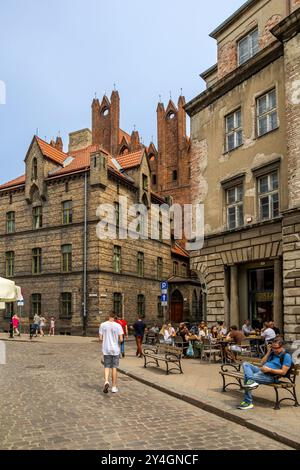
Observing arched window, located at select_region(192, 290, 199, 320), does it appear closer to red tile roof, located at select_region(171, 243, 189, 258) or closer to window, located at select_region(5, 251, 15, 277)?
red tile roof, located at select_region(171, 243, 189, 258)

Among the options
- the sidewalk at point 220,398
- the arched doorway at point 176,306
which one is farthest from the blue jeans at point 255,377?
the arched doorway at point 176,306

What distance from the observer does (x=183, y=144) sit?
5134 cm

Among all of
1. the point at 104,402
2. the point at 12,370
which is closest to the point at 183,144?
the point at 12,370

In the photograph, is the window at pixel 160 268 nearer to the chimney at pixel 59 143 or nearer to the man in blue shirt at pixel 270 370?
the chimney at pixel 59 143

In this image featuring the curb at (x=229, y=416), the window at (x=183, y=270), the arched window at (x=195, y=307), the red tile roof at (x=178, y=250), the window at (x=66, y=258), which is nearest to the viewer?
the curb at (x=229, y=416)

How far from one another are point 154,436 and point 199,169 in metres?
16.5

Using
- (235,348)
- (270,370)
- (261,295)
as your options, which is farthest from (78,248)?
(270,370)

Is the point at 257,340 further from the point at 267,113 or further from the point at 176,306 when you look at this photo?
the point at 176,306

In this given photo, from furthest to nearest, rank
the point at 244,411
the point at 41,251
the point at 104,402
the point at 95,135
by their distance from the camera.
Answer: the point at 95,135 < the point at 41,251 < the point at 104,402 < the point at 244,411

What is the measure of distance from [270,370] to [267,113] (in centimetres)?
1238

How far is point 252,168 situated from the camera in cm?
1841

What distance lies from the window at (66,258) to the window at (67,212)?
185 centimetres

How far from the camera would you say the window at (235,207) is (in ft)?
63.2
